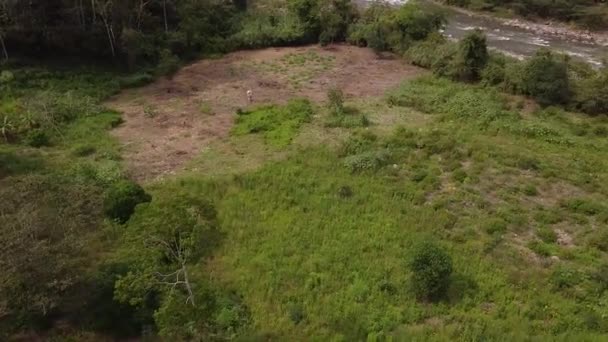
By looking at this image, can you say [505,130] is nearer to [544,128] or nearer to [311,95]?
[544,128]

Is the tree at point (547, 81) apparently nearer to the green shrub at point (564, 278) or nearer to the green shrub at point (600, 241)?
the green shrub at point (600, 241)

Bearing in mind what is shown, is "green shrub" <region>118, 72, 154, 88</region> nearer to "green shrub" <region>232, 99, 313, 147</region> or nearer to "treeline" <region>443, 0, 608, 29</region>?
"green shrub" <region>232, 99, 313, 147</region>

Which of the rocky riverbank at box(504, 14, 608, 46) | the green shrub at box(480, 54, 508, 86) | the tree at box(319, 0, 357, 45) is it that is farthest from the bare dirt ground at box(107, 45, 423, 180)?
the rocky riverbank at box(504, 14, 608, 46)

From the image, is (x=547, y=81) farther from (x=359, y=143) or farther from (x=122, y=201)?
(x=122, y=201)

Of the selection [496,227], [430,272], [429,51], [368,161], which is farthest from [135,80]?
[430,272]

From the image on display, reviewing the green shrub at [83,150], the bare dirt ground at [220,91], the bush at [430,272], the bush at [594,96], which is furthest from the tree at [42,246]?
the bush at [594,96]

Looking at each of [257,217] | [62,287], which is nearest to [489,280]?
[257,217]
